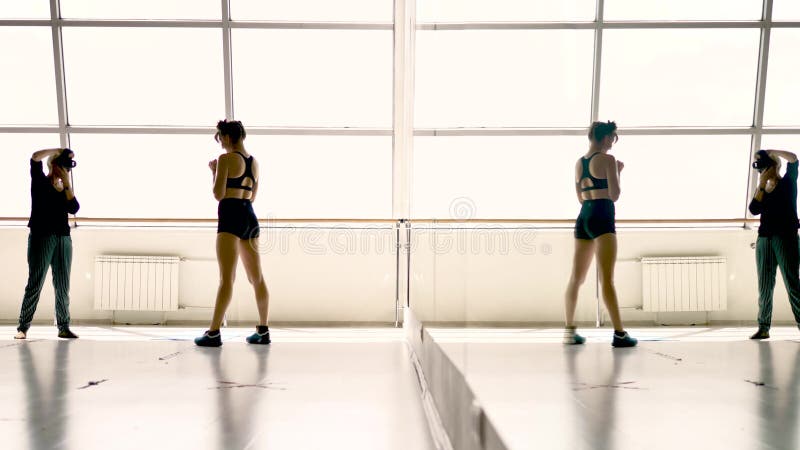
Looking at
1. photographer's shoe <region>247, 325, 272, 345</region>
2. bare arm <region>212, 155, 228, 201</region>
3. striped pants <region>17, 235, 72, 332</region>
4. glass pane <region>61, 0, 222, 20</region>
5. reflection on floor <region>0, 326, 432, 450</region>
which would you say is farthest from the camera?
glass pane <region>61, 0, 222, 20</region>

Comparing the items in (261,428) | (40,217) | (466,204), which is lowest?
(261,428)

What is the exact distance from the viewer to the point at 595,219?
1.55ft

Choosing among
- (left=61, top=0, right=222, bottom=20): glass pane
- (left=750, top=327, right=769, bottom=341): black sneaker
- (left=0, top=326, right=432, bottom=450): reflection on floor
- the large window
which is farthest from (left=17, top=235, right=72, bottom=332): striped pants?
(left=750, top=327, right=769, bottom=341): black sneaker

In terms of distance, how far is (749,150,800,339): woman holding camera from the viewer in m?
0.38

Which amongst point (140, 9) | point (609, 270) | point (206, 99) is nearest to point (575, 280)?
point (609, 270)

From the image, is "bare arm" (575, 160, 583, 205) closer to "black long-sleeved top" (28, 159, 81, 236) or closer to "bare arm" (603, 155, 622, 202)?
"bare arm" (603, 155, 622, 202)

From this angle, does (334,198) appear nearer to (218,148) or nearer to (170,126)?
(218,148)

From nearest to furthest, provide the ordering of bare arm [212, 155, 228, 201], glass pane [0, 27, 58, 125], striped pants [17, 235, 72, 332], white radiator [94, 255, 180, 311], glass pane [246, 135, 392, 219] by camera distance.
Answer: bare arm [212, 155, 228, 201]
striped pants [17, 235, 72, 332]
white radiator [94, 255, 180, 311]
glass pane [0, 27, 58, 125]
glass pane [246, 135, 392, 219]

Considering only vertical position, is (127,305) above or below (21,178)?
below

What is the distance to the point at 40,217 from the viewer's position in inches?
129

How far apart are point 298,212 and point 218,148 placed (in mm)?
901

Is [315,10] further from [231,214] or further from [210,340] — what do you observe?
[210,340]

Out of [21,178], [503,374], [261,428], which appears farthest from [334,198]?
[503,374]

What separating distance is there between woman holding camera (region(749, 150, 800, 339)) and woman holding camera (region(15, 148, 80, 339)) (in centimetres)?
369
